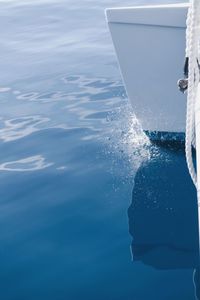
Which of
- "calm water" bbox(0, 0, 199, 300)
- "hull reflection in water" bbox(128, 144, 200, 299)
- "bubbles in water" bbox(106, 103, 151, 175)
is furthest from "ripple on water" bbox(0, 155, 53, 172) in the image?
"hull reflection in water" bbox(128, 144, 200, 299)

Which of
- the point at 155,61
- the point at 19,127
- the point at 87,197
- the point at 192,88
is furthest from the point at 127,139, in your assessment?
the point at 192,88

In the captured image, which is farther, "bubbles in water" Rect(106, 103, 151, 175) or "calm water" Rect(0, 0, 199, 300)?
"bubbles in water" Rect(106, 103, 151, 175)

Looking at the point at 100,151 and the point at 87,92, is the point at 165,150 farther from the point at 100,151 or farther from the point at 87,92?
the point at 87,92

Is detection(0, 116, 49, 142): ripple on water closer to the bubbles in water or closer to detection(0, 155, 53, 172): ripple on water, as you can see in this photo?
detection(0, 155, 53, 172): ripple on water

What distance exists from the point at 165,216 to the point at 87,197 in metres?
0.58

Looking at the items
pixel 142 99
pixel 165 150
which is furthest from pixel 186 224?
pixel 142 99

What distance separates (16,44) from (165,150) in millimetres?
3815

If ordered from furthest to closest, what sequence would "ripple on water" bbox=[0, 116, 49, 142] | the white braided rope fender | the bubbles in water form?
"ripple on water" bbox=[0, 116, 49, 142], the bubbles in water, the white braided rope fender

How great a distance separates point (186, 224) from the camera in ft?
9.46

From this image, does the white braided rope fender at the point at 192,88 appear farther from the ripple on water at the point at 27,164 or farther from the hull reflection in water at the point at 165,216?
the ripple on water at the point at 27,164

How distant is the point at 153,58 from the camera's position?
3.56 meters

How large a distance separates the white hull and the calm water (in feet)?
0.87

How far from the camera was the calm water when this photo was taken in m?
2.53

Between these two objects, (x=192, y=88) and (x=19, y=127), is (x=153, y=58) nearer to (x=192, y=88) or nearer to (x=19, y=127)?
(x=192, y=88)
